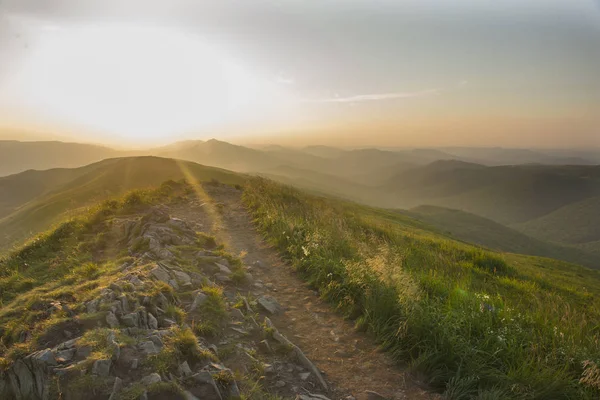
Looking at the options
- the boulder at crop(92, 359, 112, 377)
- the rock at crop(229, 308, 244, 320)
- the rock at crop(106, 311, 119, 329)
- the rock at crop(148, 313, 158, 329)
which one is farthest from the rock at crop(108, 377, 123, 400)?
the rock at crop(229, 308, 244, 320)

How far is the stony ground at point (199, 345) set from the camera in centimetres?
Result: 438

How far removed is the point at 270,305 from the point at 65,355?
4.35 m

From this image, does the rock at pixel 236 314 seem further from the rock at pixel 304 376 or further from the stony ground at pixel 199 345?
the rock at pixel 304 376

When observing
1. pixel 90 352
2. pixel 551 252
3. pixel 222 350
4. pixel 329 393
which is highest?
pixel 90 352

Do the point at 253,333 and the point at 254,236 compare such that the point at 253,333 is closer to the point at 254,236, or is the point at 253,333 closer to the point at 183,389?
the point at 183,389

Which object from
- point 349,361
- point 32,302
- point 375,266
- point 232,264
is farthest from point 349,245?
point 32,302

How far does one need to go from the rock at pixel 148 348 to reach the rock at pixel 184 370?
451 millimetres

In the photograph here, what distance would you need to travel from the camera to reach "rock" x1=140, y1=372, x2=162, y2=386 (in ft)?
14.1

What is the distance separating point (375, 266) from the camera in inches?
299

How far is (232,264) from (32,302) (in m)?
5.03

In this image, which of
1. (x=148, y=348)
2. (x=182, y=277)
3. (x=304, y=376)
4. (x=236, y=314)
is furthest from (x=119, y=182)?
(x=304, y=376)

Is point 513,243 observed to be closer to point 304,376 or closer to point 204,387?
point 304,376

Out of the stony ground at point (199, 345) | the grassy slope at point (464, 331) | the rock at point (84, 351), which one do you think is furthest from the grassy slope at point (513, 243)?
the rock at point (84, 351)

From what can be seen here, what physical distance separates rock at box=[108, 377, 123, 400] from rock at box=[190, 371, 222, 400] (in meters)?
0.91
